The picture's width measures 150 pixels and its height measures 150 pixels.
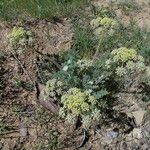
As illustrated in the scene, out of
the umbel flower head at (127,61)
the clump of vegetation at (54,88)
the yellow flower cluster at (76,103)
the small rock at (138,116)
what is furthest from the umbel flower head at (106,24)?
the small rock at (138,116)

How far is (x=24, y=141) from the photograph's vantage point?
5320 mm

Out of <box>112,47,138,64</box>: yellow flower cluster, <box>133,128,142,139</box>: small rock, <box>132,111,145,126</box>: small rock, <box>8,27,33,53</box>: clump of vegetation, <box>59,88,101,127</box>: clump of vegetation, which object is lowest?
<box>133,128,142,139</box>: small rock

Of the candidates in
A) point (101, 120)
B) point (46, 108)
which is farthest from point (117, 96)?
point (46, 108)

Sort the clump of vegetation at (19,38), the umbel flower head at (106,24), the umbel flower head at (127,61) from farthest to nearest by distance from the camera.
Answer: the umbel flower head at (106,24) → the clump of vegetation at (19,38) → the umbel flower head at (127,61)

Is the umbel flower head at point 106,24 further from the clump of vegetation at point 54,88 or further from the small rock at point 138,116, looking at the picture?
the small rock at point 138,116

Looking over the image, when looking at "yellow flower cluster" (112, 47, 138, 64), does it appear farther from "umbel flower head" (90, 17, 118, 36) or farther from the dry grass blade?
the dry grass blade

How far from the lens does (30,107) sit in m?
5.69

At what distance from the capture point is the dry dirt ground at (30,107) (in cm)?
535

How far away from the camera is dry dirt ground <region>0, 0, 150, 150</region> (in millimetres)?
5348

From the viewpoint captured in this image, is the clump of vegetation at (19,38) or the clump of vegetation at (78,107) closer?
the clump of vegetation at (78,107)

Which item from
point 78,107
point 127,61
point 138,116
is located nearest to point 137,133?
point 138,116

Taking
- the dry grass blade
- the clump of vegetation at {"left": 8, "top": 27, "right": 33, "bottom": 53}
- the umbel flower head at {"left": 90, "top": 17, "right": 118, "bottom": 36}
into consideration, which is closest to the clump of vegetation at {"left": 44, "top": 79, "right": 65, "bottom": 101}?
the dry grass blade

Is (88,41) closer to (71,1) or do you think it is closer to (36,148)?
(71,1)

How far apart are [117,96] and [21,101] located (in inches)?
50.5
